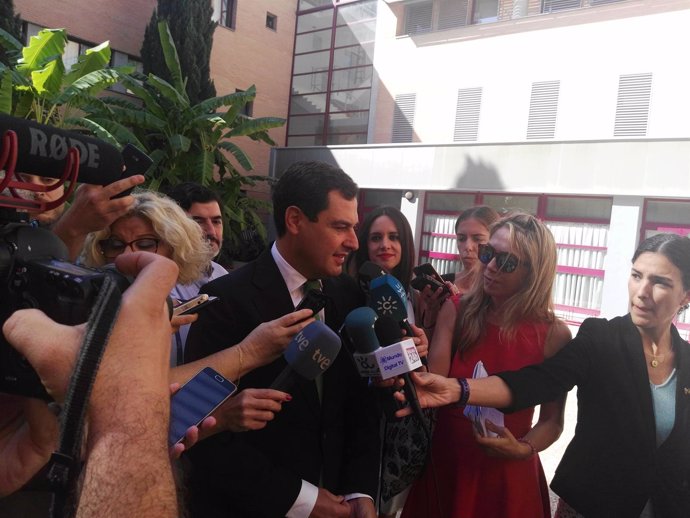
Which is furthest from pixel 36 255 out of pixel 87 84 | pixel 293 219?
pixel 87 84

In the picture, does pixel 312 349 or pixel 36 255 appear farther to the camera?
pixel 312 349

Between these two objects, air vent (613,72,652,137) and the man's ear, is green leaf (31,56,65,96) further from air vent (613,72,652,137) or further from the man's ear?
air vent (613,72,652,137)

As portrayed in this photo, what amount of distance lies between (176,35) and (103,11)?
1974mm

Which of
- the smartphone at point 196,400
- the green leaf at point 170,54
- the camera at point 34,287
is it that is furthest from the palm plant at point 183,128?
the camera at point 34,287

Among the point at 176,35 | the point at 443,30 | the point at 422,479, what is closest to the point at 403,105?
the point at 443,30

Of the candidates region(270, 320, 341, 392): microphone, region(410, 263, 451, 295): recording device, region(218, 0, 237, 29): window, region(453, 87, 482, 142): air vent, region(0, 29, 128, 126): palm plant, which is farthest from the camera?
region(218, 0, 237, 29): window

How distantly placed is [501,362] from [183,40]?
14006 millimetres

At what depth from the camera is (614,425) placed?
1.85 m

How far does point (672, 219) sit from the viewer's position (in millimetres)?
10453

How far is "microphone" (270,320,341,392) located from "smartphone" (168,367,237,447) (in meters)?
0.19

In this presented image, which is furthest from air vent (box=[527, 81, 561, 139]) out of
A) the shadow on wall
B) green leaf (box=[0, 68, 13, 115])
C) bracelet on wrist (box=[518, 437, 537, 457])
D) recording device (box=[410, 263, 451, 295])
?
bracelet on wrist (box=[518, 437, 537, 457])

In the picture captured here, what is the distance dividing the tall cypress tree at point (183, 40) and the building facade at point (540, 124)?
3.79 metres

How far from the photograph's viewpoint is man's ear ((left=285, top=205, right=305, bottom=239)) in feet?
6.53

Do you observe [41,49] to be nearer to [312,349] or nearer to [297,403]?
[297,403]
